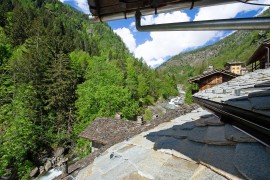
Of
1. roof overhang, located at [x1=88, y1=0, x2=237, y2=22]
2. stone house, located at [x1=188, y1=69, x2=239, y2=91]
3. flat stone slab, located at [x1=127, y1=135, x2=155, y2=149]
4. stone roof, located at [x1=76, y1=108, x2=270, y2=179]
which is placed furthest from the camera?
stone house, located at [x1=188, y1=69, x2=239, y2=91]

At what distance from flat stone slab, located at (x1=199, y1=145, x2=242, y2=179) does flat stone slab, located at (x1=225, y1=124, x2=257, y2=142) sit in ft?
0.30

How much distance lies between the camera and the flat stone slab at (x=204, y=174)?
4.68ft

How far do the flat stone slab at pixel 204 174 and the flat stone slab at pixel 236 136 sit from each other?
0.36 meters

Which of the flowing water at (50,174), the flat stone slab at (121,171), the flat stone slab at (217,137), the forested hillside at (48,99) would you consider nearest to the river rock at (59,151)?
the forested hillside at (48,99)

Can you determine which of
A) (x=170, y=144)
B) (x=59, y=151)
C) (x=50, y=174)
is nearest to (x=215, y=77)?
(x=50, y=174)

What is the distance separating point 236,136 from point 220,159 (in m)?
0.36

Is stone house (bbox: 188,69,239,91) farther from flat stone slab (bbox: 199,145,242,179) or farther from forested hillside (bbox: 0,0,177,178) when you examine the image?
flat stone slab (bbox: 199,145,242,179)

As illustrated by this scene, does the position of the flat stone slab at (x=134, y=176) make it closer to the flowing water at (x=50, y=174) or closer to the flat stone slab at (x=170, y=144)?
the flat stone slab at (x=170, y=144)

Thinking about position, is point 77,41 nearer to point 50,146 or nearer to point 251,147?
point 50,146

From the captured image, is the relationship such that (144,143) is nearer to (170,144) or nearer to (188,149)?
(170,144)

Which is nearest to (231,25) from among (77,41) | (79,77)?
(79,77)

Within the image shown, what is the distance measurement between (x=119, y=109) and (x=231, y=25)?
26.3m

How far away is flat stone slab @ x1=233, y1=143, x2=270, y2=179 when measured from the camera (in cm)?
119

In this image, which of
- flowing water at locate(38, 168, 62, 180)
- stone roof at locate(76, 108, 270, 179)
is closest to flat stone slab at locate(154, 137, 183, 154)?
stone roof at locate(76, 108, 270, 179)
